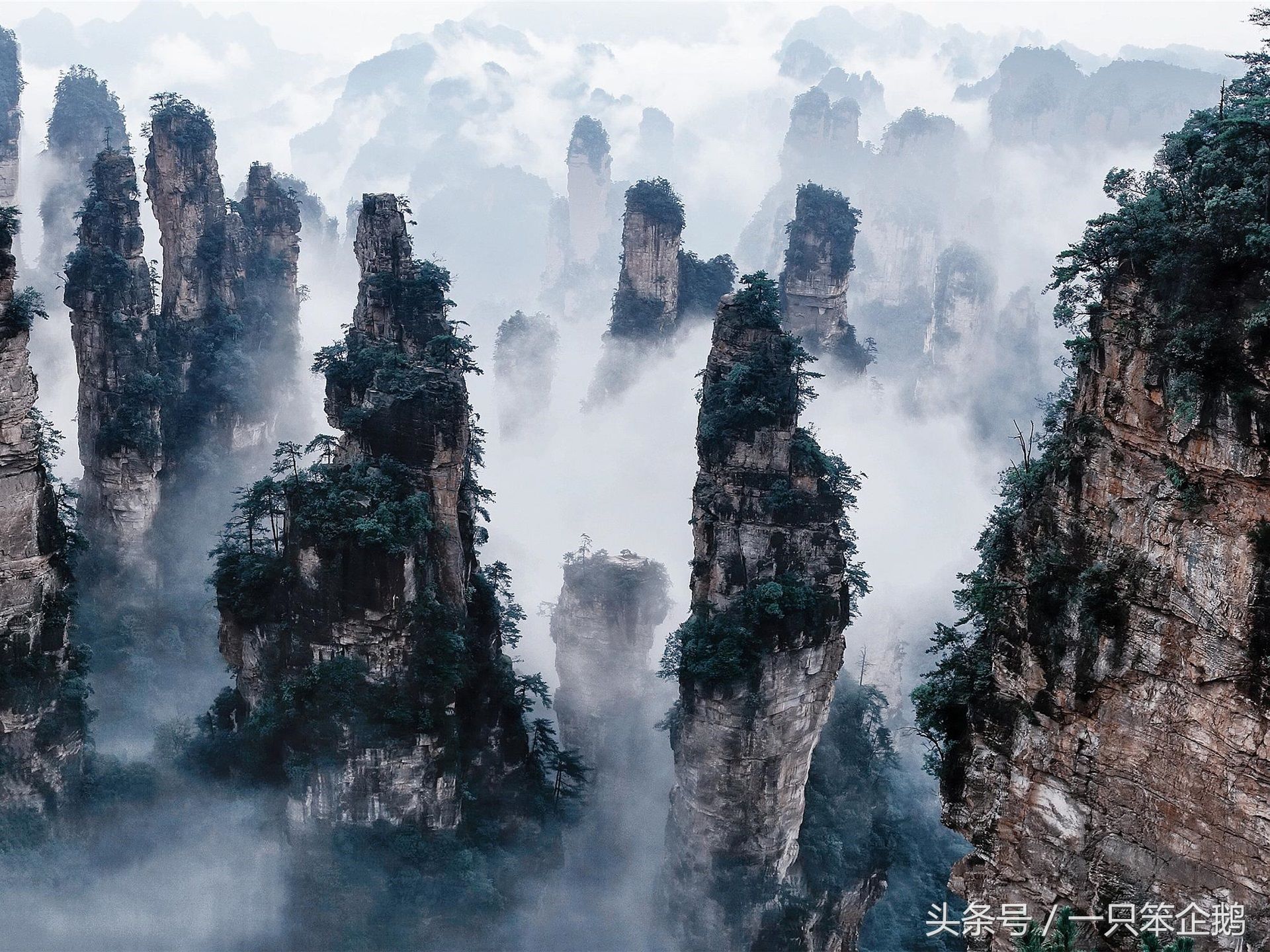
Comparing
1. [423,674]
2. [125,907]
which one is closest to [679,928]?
[423,674]

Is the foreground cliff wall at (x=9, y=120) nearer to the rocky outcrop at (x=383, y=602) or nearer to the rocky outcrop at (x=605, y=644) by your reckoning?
the rocky outcrop at (x=605, y=644)

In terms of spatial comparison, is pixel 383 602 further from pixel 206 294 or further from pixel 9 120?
pixel 9 120

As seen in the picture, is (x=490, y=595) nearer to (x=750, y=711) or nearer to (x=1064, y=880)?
(x=750, y=711)

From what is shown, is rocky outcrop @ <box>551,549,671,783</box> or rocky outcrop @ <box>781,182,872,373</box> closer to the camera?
rocky outcrop @ <box>551,549,671,783</box>

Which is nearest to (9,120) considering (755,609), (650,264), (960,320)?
(650,264)

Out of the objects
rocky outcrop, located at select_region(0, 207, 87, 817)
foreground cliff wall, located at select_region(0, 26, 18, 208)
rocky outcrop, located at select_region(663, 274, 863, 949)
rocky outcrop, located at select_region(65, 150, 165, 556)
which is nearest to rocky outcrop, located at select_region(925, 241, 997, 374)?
rocky outcrop, located at select_region(663, 274, 863, 949)

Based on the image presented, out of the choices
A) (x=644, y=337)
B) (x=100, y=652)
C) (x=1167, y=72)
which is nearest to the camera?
(x=100, y=652)

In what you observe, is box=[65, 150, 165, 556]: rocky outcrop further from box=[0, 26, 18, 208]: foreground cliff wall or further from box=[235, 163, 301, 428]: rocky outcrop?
box=[0, 26, 18, 208]: foreground cliff wall
